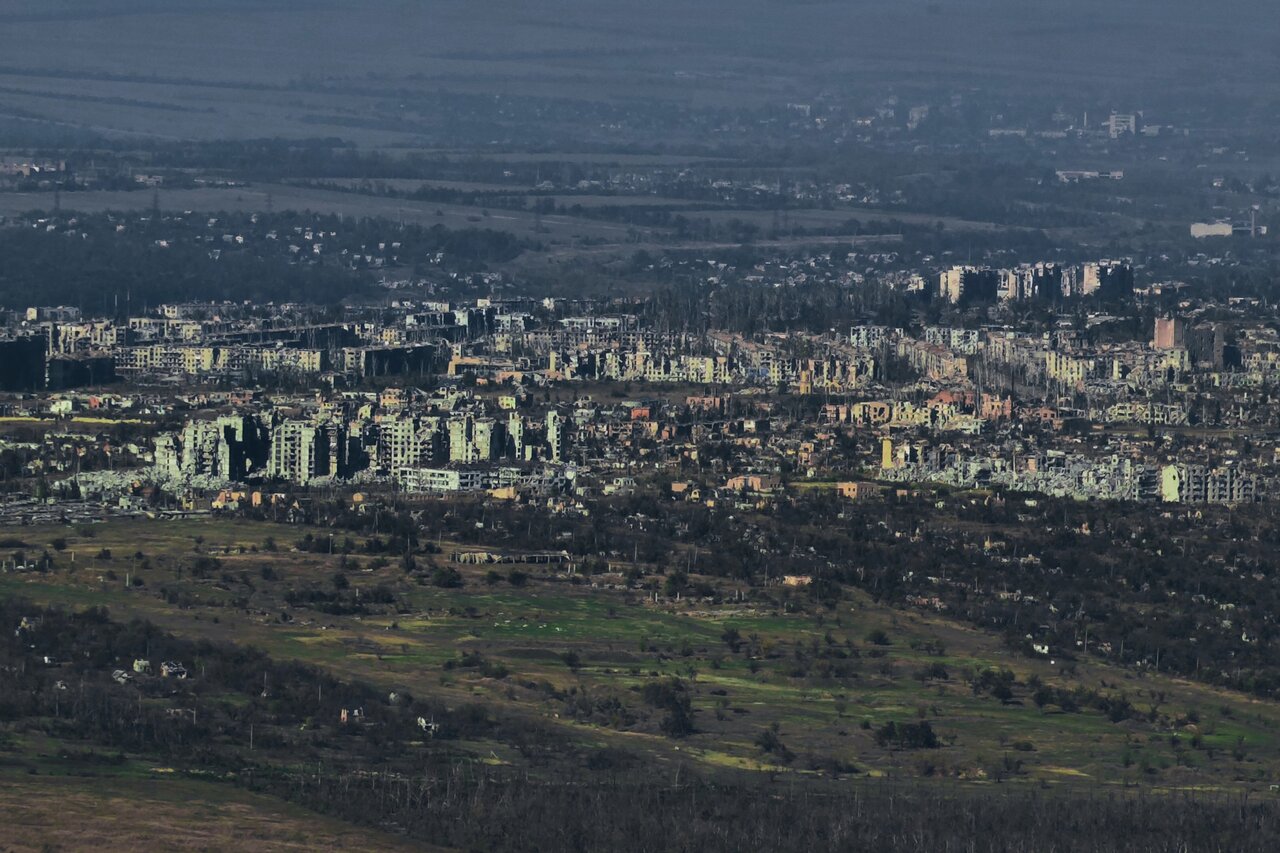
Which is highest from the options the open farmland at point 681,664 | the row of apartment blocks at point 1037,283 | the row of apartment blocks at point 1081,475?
the row of apartment blocks at point 1037,283

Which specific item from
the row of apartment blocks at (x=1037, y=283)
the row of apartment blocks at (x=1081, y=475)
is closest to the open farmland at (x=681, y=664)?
the row of apartment blocks at (x=1081, y=475)

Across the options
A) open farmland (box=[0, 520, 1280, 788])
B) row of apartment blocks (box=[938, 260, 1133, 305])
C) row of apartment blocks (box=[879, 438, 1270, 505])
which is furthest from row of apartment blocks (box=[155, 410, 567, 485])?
row of apartment blocks (box=[938, 260, 1133, 305])

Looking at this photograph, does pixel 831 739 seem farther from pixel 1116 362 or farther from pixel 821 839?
pixel 1116 362

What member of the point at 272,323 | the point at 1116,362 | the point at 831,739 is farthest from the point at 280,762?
the point at 272,323

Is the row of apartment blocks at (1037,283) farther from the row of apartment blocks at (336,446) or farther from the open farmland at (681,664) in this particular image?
the open farmland at (681,664)

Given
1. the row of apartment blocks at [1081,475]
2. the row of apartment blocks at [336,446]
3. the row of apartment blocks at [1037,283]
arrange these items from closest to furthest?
the row of apartment blocks at [1081,475]
the row of apartment blocks at [336,446]
the row of apartment blocks at [1037,283]
